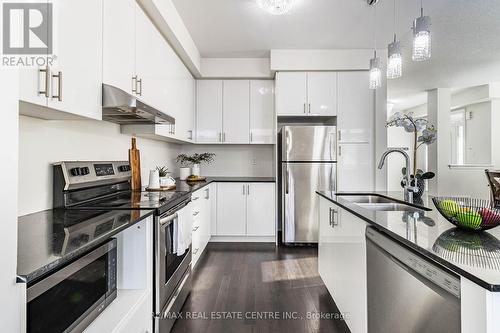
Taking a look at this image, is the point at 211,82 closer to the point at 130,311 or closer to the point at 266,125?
the point at 266,125

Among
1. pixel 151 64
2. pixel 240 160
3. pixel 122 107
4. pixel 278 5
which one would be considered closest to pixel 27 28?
pixel 122 107

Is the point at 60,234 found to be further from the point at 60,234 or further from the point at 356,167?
the point at 356,167

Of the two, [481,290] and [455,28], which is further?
[455,28]

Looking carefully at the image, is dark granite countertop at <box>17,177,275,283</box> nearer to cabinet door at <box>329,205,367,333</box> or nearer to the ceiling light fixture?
cabinet door at <box>329,205,367,333</box>

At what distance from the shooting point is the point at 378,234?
1.24 metres

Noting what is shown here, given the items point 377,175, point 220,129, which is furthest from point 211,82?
point 377,175

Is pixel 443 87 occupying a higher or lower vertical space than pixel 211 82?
higher

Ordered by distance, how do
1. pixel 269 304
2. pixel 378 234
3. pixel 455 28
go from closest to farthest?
pixel 378 234, pixel 269 304, pixel 455 28

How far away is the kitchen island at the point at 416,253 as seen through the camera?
695 mm

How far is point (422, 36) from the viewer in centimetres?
168

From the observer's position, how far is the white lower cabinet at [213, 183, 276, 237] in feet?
12.2

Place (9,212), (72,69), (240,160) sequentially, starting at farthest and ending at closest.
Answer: (240,160), (72,69), (9,212)

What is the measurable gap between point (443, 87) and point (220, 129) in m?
4.86

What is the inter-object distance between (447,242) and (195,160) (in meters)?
3.24
